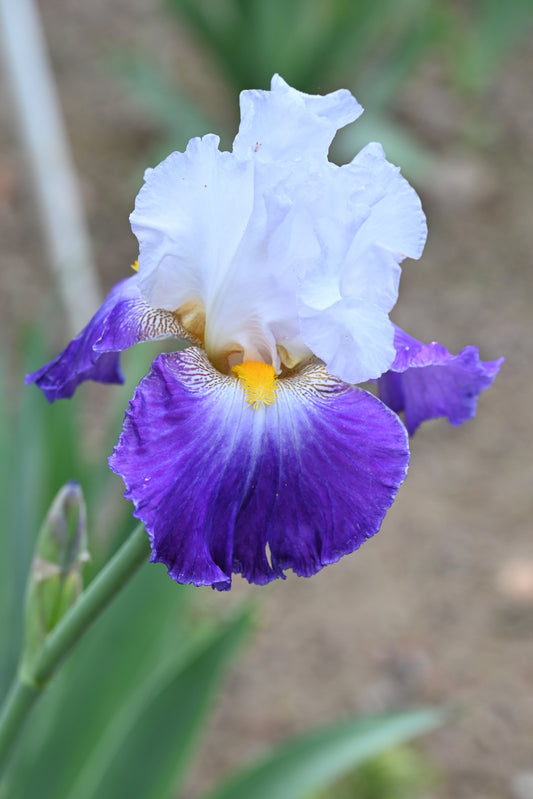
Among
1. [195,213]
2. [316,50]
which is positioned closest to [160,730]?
[195,213]

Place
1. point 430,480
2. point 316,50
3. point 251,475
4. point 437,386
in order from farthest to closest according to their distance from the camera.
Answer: point 316,50, point 430,480, point 437,386, point 251,475

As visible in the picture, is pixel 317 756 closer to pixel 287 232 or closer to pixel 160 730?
pixel 160 730

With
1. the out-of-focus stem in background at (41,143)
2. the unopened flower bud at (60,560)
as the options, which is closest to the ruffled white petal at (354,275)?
the unopened flower bud at (60,560)

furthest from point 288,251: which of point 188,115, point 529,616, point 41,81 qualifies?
point 188,115

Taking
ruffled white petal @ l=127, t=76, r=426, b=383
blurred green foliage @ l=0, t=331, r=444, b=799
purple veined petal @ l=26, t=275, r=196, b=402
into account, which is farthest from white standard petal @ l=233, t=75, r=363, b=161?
blurred green foliage @ l=0, t=331, r=444, b=799

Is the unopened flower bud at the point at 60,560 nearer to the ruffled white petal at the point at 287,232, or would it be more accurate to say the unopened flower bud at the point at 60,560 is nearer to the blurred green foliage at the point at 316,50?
the ruffled white petal at the point at 287,232

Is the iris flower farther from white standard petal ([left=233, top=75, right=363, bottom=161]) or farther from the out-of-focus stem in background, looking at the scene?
the out-of-focus stem in background
